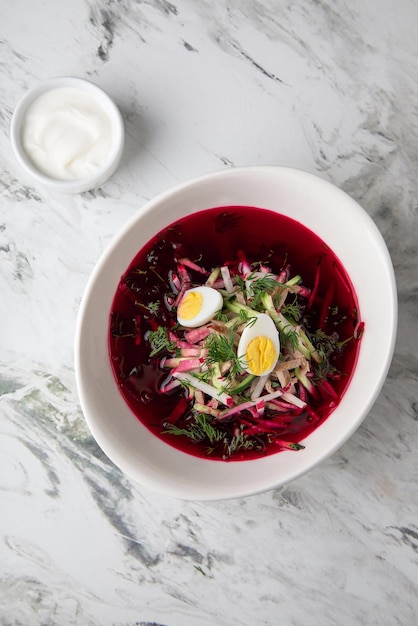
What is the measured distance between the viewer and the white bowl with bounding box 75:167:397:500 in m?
1.34

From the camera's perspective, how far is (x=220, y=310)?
147cm

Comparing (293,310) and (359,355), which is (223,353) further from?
(359,355)

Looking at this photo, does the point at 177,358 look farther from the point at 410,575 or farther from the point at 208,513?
the point at 410,575

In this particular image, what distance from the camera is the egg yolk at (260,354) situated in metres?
1.41

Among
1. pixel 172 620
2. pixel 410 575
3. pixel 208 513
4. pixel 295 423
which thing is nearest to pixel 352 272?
pixel 295 423

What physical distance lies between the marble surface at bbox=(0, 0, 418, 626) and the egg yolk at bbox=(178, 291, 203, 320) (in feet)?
1.04

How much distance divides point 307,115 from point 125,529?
1.17 meters

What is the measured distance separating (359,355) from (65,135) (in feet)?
2.94

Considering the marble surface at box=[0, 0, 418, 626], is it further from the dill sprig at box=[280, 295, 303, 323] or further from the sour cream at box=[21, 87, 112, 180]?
the dill sprig at box=[280, 295, 303, 323]

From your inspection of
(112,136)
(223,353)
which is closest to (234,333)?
(223,353)

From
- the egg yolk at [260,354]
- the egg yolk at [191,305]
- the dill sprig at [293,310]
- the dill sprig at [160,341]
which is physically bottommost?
the dill sprig at [160,341]

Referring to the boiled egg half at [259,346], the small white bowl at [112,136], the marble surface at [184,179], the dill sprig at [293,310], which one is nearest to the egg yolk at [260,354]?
the boiled egg half at [259,346]

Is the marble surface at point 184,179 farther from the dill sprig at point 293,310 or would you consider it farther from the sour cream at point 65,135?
the dill sprig at point 293,310

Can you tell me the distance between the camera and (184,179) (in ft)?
5.42
